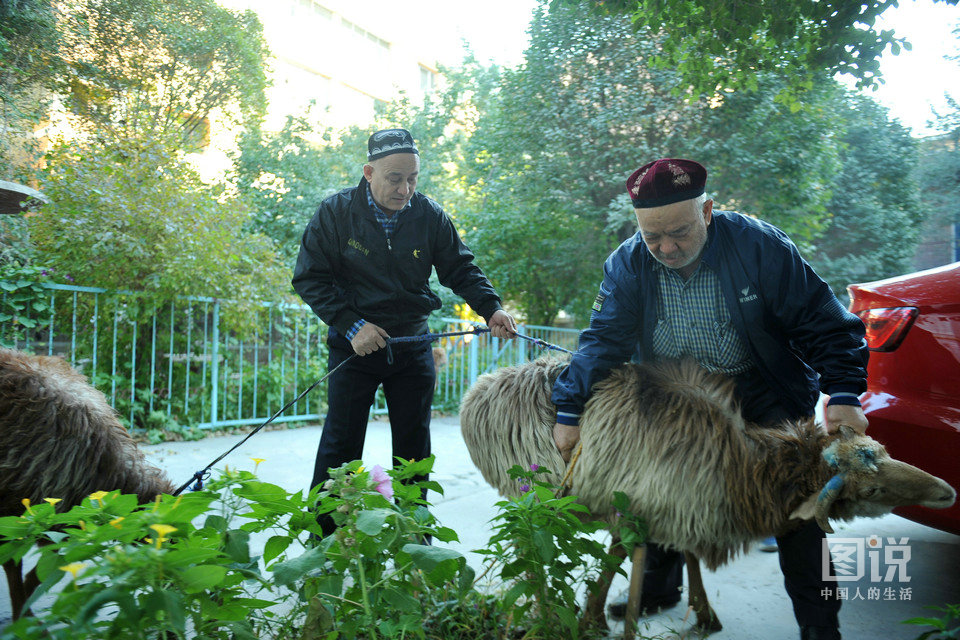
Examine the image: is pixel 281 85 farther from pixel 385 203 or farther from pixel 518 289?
pixel 385 203

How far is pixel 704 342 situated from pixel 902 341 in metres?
1.05

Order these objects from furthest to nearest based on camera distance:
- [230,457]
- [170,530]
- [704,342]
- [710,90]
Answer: [230,457] → [710,90] → [704,342] → [170,530]

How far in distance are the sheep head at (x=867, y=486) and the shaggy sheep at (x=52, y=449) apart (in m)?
2.39

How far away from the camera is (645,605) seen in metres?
2.76

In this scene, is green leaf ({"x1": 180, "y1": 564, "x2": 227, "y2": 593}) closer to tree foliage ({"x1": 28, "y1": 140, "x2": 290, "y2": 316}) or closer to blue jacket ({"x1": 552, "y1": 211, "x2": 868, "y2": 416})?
blue jacket ({"x1": 552, "y1": 211, "x2": 868, "y2": 416})

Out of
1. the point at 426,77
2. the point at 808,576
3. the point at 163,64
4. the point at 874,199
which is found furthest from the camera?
the point at 426,77

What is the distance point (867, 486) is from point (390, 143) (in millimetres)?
2333

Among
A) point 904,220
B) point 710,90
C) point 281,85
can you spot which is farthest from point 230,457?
point 904,220

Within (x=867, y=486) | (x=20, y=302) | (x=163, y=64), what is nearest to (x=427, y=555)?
(x=867, y=486)

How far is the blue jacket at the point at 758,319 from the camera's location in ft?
7.16

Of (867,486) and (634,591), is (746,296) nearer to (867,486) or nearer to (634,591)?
(867,486)

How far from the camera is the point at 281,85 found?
15.1 meters

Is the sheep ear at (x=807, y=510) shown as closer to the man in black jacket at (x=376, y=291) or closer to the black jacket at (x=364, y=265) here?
the man in black jacket at (x=376, y=291)

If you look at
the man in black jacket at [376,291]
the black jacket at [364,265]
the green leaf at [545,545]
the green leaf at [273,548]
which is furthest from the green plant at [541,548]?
the black jacket at [364,265]
